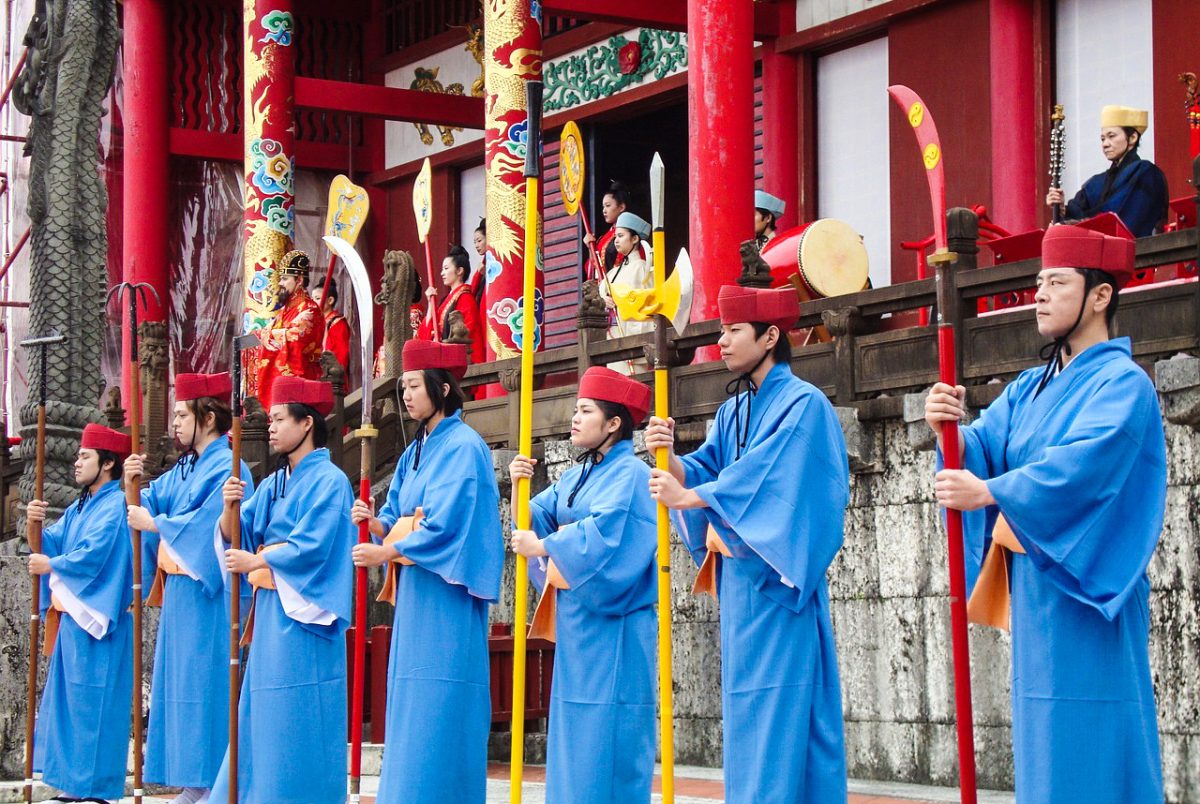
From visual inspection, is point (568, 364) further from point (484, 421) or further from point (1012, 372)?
point (1012, 372)

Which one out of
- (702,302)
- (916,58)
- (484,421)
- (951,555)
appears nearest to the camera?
(951,555)

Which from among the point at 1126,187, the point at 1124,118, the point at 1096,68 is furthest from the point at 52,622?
the point at 1096,68

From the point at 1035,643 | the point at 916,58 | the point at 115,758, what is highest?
the point at 916,58

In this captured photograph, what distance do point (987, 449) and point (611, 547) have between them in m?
1.65

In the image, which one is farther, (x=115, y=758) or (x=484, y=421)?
(x=484, y=421)

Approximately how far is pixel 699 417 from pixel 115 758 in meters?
3.28

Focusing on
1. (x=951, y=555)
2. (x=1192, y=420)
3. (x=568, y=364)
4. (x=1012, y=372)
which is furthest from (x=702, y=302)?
(x=951, y=555)

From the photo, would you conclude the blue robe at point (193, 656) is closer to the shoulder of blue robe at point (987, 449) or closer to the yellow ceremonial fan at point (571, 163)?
the yellow ceremonial fan at point (571, 163)

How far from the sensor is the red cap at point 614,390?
6.45 m

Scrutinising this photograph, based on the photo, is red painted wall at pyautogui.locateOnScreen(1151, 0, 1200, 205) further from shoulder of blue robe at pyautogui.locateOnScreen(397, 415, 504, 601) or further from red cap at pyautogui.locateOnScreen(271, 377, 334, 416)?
red cap at pyautogui.locateOnScreen(271, 377, 334, 416)

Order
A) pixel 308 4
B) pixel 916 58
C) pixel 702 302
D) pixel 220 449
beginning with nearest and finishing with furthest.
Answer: pixel 220 449 → pixel 702 302 → pixel 916 58 → pixel 308 4

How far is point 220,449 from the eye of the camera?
823cm

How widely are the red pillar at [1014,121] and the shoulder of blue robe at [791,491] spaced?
582 cm

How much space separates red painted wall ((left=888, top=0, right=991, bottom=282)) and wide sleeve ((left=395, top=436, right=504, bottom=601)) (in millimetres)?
5631
